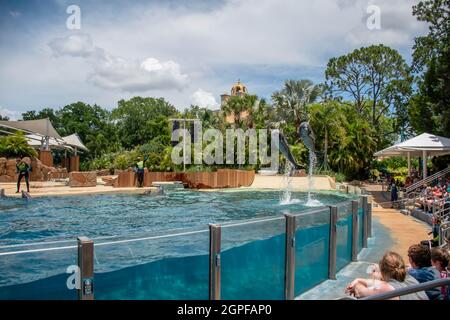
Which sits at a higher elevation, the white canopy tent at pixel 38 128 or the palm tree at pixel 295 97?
the palm tree at pixel 295 97

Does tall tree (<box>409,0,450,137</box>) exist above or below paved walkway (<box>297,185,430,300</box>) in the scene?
above

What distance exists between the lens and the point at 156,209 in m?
13.9

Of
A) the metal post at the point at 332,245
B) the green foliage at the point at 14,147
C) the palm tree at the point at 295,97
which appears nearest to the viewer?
the metal post at the point at 332,245

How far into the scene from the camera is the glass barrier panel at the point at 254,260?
167 inches

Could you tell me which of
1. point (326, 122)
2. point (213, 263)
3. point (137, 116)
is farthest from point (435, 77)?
point (137, 116)

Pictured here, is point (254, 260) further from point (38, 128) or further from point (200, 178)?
point (38, 128)

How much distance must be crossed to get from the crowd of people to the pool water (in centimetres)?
→ 553

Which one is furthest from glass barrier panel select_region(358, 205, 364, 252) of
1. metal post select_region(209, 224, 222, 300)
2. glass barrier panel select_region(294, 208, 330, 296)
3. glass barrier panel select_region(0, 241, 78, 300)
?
glass barrier panel select_region(0, 241, 78, 300)

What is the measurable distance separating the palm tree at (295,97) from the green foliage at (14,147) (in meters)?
17.5

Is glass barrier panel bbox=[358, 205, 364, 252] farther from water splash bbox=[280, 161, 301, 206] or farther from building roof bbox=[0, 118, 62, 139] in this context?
building roof bbox=[0, 118, 62, 139]

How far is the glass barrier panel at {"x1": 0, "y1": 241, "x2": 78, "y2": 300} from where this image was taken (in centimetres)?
300

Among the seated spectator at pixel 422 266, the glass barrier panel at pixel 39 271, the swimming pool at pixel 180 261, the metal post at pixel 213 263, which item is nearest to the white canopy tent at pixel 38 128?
the swimming pool at pixel 180 261

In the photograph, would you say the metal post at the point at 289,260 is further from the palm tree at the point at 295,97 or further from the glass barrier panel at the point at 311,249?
the palm tree at the point at 295,97
